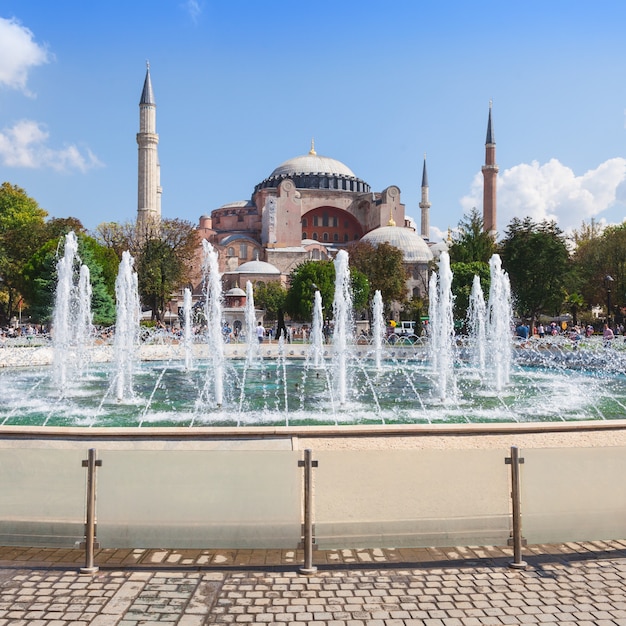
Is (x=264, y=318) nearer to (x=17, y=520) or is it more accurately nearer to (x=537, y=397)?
(x=537, y=397)

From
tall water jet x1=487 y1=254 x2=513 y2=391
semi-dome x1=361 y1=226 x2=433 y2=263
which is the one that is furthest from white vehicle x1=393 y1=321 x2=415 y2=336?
tall water jet x1=487 y1=254 x2=513 y2=391

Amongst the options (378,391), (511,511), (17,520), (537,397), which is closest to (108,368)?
(378,391)

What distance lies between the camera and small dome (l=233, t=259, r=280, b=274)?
52562mm

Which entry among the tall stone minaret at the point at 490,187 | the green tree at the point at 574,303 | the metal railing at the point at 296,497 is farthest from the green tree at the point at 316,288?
the metal railing at the point at 296,497

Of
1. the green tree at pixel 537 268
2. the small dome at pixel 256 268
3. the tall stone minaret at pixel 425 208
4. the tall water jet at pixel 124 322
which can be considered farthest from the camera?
the tall stone minaret at pixel 425 208

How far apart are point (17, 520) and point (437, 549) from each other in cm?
257

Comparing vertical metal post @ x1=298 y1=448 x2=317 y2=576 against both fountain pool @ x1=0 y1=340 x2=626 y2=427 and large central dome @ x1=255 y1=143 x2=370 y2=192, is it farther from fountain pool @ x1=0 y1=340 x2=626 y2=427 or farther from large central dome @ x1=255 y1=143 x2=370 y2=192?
large central dome @ x1=255 y1=143 x2=370 y2=192

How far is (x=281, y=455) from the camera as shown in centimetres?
384

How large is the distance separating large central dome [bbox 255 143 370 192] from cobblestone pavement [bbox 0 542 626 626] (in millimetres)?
66320

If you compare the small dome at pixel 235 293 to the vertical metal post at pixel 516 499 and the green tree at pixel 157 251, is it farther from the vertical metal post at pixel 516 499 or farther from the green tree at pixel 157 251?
the vertical metal post at pixel 516 499

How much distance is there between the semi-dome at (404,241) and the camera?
2266 inches

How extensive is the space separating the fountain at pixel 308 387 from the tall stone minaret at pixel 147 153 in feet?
111

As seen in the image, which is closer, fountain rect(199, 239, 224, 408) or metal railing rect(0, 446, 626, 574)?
metal railing rect(0, 446, 626, 574)

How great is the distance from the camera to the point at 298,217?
61438 millimetres
